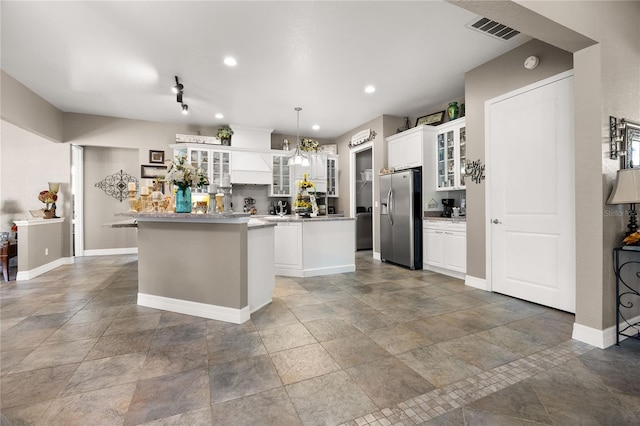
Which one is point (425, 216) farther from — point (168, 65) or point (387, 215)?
point (168, 65)

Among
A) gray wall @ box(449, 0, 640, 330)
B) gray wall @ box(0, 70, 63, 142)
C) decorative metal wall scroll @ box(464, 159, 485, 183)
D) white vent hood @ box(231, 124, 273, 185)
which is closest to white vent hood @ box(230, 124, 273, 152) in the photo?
white vent hood @ box(231, 124, 273, 185)

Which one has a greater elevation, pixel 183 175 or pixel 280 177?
pixel 280 177

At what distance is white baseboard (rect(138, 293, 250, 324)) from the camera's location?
107 inches

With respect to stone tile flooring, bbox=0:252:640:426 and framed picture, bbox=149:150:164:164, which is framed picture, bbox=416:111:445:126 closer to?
stone tile flooring, bbox=0:252:640:426

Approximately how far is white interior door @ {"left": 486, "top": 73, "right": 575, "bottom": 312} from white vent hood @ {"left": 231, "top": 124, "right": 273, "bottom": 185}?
14.8 ft

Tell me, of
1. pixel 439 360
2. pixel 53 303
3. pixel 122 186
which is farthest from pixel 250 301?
pixel 122 186

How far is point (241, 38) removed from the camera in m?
3.03

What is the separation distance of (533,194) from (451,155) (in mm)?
1712

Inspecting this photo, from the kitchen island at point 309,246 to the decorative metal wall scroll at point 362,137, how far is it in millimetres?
2229

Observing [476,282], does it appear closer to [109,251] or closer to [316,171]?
[316,171]

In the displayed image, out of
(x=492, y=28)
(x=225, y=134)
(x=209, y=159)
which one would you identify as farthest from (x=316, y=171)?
(x=492, y=28)

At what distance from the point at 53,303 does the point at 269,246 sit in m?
2.53

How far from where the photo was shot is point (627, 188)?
2086mm

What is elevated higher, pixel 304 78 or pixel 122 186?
pixel 304 78
